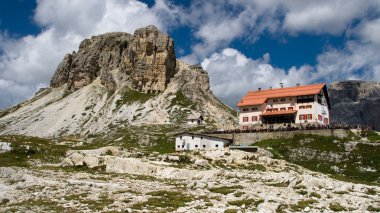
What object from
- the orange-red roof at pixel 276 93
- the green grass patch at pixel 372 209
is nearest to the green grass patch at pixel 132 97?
the orange-red roof at pixel 276 93

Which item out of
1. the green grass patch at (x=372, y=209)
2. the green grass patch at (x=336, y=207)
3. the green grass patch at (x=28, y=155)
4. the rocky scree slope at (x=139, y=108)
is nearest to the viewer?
the green grass patch at (x=372, y=209)

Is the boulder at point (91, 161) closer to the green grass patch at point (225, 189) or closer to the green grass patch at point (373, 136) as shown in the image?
the green grass patch at point (225, 189)

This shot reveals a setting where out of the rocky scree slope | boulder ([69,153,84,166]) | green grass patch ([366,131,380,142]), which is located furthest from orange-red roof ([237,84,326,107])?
boulder ([69,153,84,166])

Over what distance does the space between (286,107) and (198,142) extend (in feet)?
100

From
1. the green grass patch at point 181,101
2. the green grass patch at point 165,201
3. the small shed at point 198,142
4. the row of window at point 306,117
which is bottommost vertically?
the green grass patch at point 165,201

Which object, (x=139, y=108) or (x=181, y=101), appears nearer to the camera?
(x=139, y=108)

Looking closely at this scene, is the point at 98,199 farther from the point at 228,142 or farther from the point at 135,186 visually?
the point at 228,142

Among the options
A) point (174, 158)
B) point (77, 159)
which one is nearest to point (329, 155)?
point (174, 158)

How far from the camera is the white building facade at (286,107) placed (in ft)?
346

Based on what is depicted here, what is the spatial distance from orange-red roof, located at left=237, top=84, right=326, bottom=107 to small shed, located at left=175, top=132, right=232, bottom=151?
863 inches

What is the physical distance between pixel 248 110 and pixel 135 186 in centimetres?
8080

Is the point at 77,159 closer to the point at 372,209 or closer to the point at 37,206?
the point at 37,206

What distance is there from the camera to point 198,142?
95000mm

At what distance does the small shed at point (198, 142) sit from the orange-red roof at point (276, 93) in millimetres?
21932
